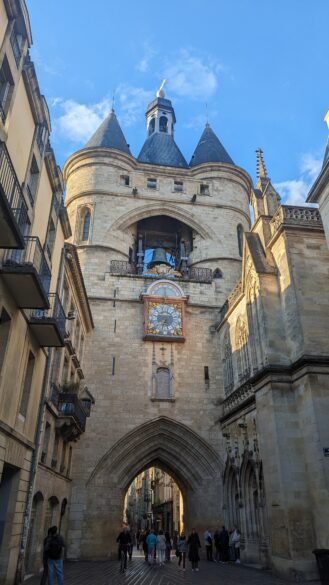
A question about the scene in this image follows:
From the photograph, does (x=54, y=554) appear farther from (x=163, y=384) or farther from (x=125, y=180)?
(x=125, y=180)

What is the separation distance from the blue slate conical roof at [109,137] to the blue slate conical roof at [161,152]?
2335 millimetres

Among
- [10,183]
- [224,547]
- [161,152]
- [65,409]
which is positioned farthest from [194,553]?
[161,152]

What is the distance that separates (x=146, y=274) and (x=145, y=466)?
8.66 m

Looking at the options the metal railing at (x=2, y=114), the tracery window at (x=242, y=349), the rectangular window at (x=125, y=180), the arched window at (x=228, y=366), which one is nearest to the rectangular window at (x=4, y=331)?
the metal railing at (x=2, y=114)

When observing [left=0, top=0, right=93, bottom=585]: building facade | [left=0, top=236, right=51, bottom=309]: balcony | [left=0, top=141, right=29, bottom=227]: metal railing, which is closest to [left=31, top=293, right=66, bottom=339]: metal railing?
[left=0, top=0, right=93, bottom=585]: building facade

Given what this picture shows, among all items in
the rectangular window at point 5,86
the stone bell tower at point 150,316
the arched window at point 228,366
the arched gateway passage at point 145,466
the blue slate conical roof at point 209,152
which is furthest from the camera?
the blue slate conical roof at point 209,152

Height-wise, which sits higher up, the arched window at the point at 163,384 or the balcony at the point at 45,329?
the arched window at the point at 163,384

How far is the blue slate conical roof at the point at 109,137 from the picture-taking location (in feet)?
85.8

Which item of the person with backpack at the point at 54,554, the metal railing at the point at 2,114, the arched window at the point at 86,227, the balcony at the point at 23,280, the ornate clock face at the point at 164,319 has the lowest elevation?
the person with backpack at the point at 54,554

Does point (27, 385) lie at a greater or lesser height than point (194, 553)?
greater

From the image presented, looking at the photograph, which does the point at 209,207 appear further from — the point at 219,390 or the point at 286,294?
the point at 286,294

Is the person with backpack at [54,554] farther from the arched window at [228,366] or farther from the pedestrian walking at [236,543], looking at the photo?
the arched window at [228,366]

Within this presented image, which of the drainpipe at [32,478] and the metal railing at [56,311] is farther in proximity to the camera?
the metal railing at [56,311]

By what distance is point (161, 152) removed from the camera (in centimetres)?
3088
